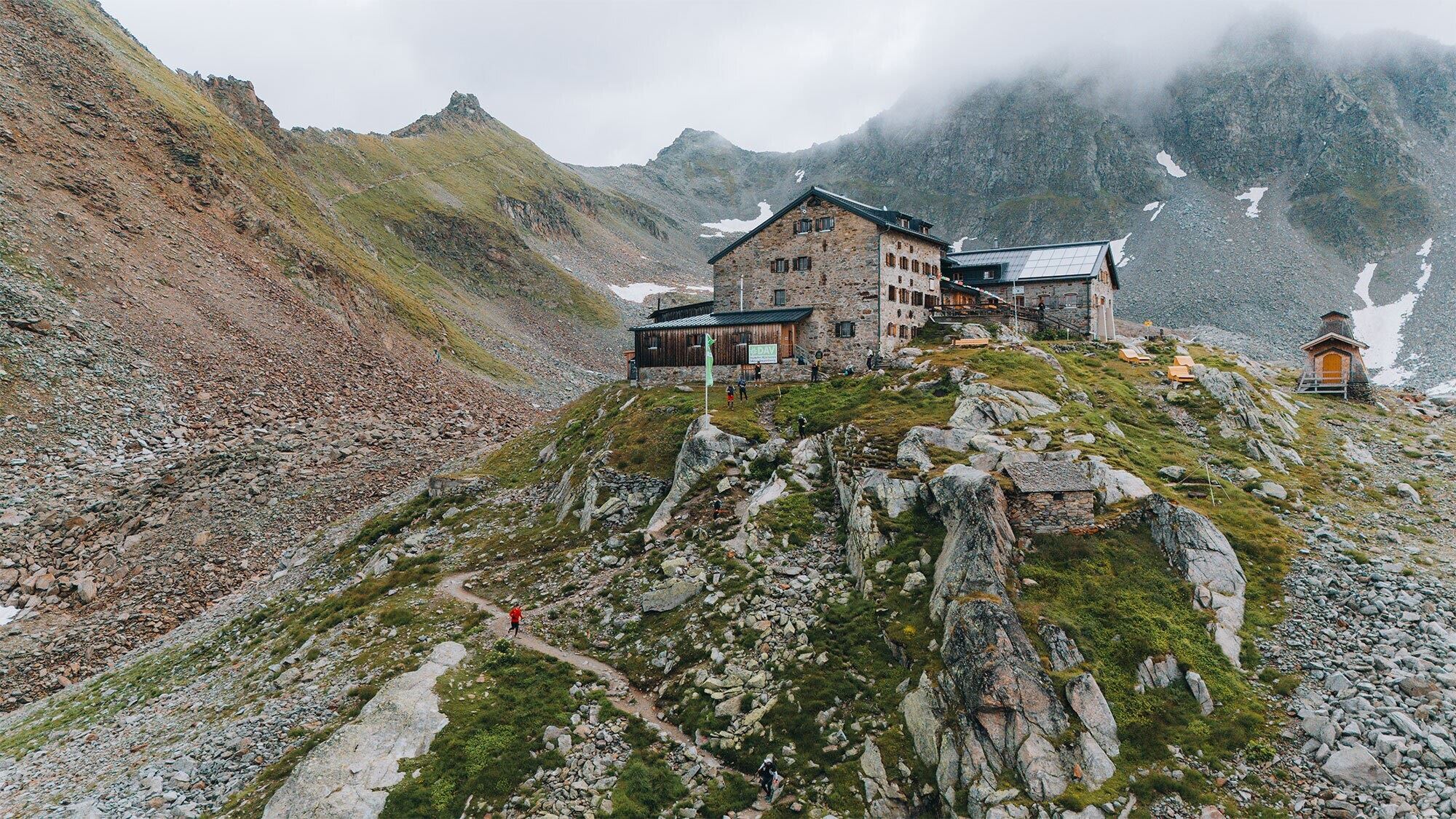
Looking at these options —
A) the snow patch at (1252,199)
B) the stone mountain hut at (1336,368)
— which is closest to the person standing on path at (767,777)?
the stone mountain hut at (1336,368)

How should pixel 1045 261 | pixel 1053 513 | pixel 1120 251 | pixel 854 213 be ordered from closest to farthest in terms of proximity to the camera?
pixel 1053 513, pixel 854 213, pixel 1045 261, pixel 1120 251

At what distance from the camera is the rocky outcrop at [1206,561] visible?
86.2 ft

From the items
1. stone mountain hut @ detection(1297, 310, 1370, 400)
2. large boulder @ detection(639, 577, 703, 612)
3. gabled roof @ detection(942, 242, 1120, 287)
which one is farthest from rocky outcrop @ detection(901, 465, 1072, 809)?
gabled roof @ detection(942, 242, 1120, 287)

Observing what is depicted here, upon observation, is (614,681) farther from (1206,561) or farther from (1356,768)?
(1356,768)

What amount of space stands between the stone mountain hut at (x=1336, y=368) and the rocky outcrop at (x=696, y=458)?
151ft

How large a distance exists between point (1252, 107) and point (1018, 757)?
8959 inches

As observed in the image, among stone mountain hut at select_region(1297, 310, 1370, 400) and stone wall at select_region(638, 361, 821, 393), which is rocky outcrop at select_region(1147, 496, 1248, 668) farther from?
stone mountain hut at select_region(1297, 310, 1370, 400)

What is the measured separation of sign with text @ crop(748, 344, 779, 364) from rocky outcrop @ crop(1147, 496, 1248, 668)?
1118 inches

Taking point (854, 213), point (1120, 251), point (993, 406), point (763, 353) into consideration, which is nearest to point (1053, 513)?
point (993, 406)

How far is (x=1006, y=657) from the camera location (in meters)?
24.3

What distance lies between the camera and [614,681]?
29.4 metres

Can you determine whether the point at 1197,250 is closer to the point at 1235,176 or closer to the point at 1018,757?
the point at 1235,176

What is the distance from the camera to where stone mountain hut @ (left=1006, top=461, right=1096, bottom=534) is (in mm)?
29188

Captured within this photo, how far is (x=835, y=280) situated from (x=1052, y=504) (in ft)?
98.6
